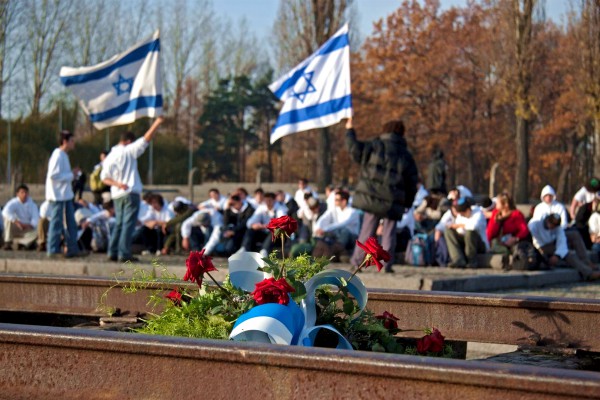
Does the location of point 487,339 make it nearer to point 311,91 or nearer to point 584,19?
point 311,91

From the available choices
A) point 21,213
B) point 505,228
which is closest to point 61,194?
point 21,213

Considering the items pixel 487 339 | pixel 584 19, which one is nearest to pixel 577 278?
pixel 487 339

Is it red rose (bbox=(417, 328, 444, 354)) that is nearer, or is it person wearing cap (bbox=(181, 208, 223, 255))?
red rose (bbox=(417, 328, 444, 354))

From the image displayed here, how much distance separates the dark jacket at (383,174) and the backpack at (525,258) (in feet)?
7.40

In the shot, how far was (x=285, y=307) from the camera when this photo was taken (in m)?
4.48

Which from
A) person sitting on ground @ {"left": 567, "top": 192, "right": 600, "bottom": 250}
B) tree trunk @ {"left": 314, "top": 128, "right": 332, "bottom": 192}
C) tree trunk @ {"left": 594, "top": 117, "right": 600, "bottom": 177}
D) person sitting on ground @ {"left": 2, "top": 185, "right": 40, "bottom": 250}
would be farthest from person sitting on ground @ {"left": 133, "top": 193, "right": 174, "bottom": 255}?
tree trunk @ {"left": 314, "top": 128, "right": 332, "bottom": 192}

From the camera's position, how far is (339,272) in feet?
16.6

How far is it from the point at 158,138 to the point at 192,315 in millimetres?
54247

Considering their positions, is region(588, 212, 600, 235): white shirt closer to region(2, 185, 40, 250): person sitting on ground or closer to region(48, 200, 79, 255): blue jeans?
region(48, 200, 79, 255): blue jeans

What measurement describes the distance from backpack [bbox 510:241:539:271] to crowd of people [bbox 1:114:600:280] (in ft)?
0.05

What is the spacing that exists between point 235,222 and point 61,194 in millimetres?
4102

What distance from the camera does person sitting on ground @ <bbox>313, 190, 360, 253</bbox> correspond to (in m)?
17.0

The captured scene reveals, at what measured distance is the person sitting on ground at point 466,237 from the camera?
15.5 metres

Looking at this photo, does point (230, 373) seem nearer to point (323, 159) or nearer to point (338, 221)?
point (338, 221)
